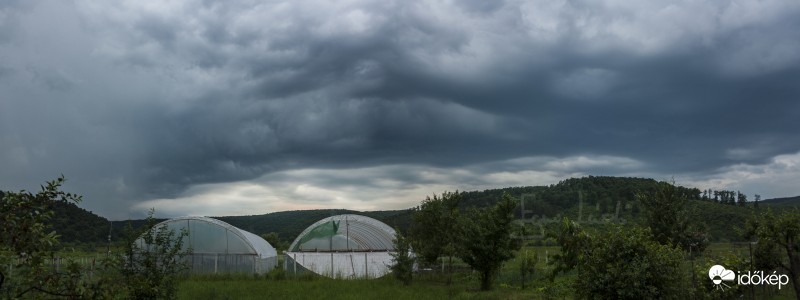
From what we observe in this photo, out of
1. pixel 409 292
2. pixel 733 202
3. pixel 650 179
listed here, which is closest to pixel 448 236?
pixel 409 292

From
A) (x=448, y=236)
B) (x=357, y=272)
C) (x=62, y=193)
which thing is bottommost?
(x=357, y=272)

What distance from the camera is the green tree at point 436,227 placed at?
3166cm

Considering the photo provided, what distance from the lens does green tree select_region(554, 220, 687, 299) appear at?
14344mm

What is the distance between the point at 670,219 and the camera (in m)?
28.1

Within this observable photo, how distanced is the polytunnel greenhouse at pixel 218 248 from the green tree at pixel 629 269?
78.3 ft

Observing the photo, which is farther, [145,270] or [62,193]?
[145,270]

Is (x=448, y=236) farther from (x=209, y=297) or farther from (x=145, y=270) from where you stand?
(x=145, y=270)

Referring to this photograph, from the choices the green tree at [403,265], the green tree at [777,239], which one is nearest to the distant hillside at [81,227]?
the green tree at [403,265]

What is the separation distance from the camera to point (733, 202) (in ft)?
263

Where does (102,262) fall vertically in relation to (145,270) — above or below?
above

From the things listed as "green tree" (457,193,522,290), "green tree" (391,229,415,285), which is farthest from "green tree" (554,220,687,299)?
"green tree" (391,229,415,285)

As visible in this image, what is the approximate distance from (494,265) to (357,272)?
474 inches

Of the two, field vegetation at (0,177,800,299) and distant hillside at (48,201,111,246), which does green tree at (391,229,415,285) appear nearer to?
field vegetation at (0,177,800,299)

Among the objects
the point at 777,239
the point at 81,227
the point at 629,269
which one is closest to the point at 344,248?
the point at 777,239
